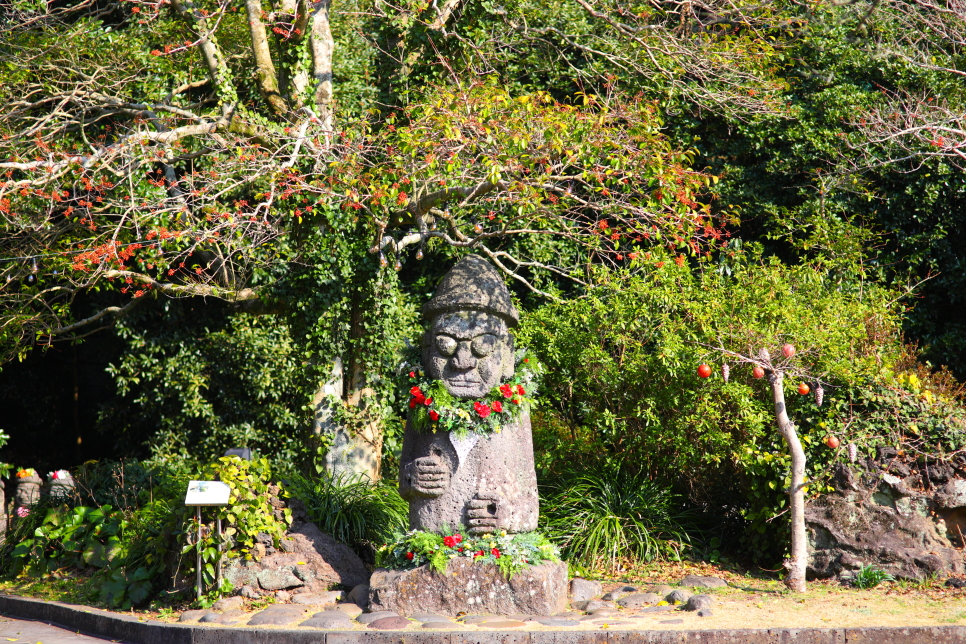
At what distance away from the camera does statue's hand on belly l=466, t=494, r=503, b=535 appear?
19.3ft

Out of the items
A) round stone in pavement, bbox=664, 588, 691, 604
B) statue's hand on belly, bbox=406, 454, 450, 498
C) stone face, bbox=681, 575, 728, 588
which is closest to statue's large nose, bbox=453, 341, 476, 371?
statue's hand on belly, bbox=406, 454, 450, 498

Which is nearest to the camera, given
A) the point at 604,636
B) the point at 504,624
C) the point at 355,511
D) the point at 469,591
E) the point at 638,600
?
the point at 604,636

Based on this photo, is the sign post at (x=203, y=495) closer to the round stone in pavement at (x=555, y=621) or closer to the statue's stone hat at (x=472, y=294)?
the statue's stone hat at (x=472, y=294)

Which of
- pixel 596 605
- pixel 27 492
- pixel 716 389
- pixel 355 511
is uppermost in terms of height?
pixel 716 389

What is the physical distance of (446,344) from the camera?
6.12m

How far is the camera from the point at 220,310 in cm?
1095

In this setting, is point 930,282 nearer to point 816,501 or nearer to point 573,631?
point 816,501

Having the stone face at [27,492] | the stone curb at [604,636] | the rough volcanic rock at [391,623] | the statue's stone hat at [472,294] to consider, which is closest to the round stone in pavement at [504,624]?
the stone curb at [604,636]

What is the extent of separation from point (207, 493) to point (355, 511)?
5.56 ft

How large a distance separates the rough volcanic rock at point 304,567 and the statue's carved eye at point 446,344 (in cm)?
187

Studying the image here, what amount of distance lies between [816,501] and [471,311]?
123 inches

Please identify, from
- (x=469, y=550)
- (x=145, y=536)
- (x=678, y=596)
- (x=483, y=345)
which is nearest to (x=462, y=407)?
(x=483, y=345)

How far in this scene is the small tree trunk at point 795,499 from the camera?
6195 millimetres

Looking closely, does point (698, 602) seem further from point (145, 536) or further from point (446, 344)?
point (145, 536)
